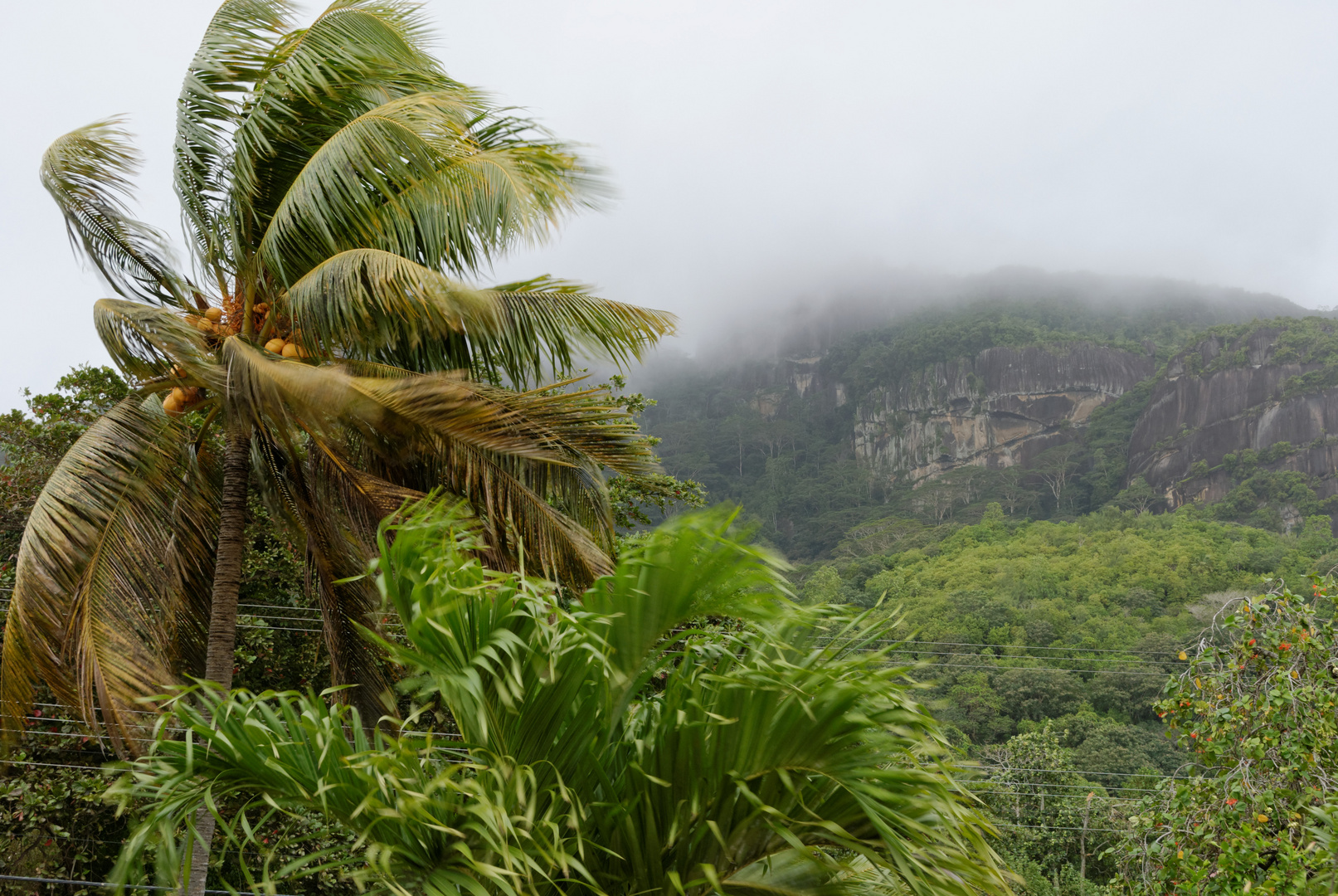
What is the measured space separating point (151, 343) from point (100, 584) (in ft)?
4.20

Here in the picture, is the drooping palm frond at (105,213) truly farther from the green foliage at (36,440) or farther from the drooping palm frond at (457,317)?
the green foliage at (36,440)

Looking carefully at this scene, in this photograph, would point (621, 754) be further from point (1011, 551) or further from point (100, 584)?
point (1011, 551)

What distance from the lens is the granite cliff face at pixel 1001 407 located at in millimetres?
95688

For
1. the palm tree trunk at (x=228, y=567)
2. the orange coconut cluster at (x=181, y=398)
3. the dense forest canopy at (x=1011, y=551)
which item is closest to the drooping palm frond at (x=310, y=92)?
the orange coconut cluster at (x=181, y=398)

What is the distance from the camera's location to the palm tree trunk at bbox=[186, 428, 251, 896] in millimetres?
4723

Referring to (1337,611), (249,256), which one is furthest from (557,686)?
(1337,611)

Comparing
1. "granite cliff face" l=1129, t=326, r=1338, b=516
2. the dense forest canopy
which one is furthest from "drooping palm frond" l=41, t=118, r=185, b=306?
"granite cliff face" l=1129, t=326, r=1338, b=516

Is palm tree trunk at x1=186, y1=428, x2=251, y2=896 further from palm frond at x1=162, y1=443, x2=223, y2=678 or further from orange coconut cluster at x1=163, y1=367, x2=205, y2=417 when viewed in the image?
orange coconut cluster at x1=163, y1=367, x2=205, y2=417

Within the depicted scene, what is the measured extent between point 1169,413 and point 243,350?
3425 inches

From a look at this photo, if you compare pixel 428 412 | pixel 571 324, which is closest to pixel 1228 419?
pixel 571 324

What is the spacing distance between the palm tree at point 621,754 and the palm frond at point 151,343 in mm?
2646

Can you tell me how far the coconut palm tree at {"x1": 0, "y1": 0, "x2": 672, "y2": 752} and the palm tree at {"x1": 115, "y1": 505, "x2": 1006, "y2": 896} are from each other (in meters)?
1.57

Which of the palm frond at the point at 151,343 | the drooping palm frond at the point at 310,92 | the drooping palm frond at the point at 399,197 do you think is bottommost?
the palm frond at the point at 151,343

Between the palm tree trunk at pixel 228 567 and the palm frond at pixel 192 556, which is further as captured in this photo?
the palm frond at pixel 192 556
